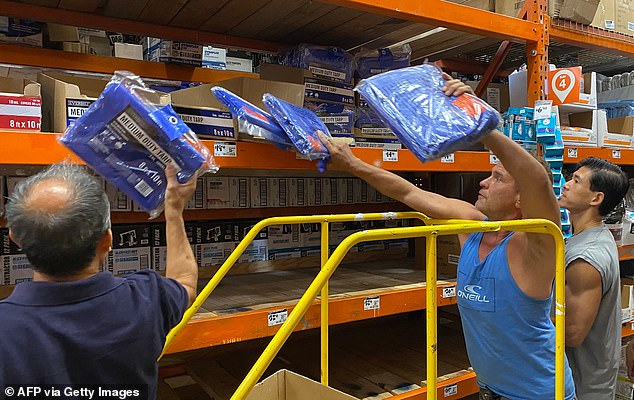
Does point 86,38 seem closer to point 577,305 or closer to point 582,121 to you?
point 577,305

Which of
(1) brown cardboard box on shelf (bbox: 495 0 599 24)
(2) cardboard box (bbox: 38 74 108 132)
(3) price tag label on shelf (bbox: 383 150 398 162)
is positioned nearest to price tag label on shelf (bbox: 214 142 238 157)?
(2) cardboard box (bbox: 38 74 108 132)

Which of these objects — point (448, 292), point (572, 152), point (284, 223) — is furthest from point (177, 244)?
point (572, 152)

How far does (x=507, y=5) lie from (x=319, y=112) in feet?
4.09

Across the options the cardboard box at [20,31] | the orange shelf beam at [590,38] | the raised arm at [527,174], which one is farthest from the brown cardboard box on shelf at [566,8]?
the cardboard box at [20,31]

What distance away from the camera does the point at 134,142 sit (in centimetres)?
134

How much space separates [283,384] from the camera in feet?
5.36

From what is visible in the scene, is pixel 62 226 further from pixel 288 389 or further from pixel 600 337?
pixel 600 337

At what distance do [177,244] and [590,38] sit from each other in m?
2.48

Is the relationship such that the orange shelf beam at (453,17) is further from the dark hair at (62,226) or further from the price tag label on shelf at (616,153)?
the dark hair at (62,226)

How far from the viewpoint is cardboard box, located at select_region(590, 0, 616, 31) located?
2.79m

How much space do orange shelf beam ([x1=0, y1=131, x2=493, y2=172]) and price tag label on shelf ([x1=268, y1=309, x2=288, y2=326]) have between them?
Answer: 53 centimetres

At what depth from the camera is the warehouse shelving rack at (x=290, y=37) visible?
72.4 inches

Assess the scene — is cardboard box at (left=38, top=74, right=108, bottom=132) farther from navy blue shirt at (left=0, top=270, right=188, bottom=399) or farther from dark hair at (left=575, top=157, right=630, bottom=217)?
dark hair at (left=575, top=157, right=630, bottom=217)

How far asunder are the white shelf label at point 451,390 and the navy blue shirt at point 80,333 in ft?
5.24
